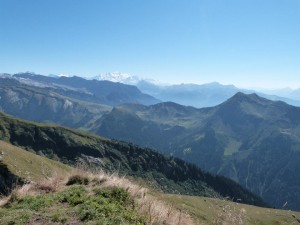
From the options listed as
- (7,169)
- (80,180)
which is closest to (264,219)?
→ (7,169)

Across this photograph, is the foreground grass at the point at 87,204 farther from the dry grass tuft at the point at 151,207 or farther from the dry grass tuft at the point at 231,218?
the dry grass tuft at the point at 231,218

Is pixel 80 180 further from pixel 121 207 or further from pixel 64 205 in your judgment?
→ pixel 121 207

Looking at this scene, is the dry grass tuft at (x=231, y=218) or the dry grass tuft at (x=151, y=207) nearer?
the dry grass tuft at (x=231, y=218)

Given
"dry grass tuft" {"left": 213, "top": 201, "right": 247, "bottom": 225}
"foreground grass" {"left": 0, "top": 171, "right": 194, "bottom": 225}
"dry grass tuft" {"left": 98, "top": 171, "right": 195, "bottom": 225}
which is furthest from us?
"dry grass tuft" {"left": 98, "top": 171, "right": 195, "bottom": 225}

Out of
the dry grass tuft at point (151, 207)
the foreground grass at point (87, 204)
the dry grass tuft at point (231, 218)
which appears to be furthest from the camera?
the dry grass tuft at point (151, 207)

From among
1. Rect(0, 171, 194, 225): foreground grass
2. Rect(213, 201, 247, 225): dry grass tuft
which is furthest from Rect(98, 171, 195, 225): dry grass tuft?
Rect(213, 201, 247, 225): dry grass tuft

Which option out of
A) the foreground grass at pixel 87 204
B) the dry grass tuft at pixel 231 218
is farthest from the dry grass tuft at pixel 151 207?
the dry grass tuft at pixel 231 218

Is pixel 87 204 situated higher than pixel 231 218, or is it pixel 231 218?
pixel 231 218

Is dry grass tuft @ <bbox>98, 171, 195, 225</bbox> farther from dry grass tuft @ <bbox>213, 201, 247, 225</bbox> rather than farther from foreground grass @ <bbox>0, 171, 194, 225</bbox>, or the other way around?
dry grass tuft @ <bbox>213, 201, 247, 225</bbox>

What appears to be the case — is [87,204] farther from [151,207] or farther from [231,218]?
[231,218]

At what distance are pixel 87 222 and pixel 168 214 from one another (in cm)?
299

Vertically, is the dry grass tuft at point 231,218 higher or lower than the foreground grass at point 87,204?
higher

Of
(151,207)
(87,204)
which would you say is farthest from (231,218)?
(87,204)

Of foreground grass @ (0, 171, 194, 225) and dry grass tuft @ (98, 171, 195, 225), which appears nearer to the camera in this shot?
foreground grass @ (0, 171, 194, 225)
